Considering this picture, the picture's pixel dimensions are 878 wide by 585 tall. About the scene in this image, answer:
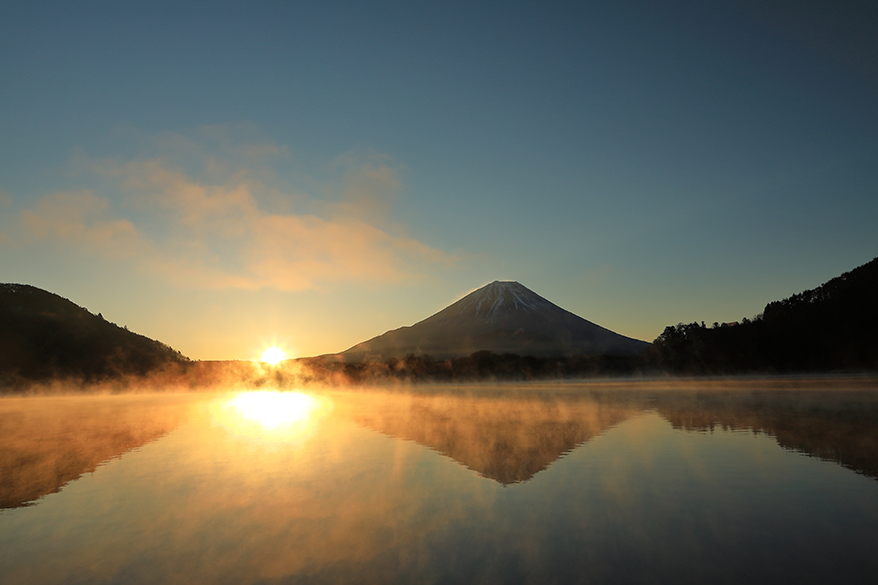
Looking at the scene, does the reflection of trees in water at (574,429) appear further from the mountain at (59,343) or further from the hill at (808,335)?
the mountain at (59,343)

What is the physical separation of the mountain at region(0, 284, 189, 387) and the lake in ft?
372

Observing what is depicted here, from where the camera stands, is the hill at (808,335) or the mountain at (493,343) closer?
the hill at (808,335)

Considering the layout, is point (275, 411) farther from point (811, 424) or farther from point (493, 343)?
point (493, 343)

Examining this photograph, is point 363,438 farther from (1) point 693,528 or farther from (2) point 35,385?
(2) point 35,385

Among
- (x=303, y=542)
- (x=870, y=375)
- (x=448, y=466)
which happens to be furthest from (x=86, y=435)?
(x=870, y=375)

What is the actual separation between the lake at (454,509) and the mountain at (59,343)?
4461 inches

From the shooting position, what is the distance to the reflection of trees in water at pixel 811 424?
1670 centimetres

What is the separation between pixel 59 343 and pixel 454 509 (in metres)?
141

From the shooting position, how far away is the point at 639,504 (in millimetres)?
11578

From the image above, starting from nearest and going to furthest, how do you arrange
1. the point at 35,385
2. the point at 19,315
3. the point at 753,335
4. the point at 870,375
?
the point at 870,375 → the point at 753,335 → the point at 35,385 → the point at 19,315

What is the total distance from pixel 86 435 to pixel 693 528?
28481mm

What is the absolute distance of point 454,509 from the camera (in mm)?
11445

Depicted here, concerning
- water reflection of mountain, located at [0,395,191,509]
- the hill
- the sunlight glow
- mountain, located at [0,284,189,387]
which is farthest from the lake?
mountain, located at [0,284,189,387]

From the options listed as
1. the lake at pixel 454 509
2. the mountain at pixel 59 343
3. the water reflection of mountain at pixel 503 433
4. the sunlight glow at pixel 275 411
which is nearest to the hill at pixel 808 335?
the water reflection of mountain at pixel 503 433
